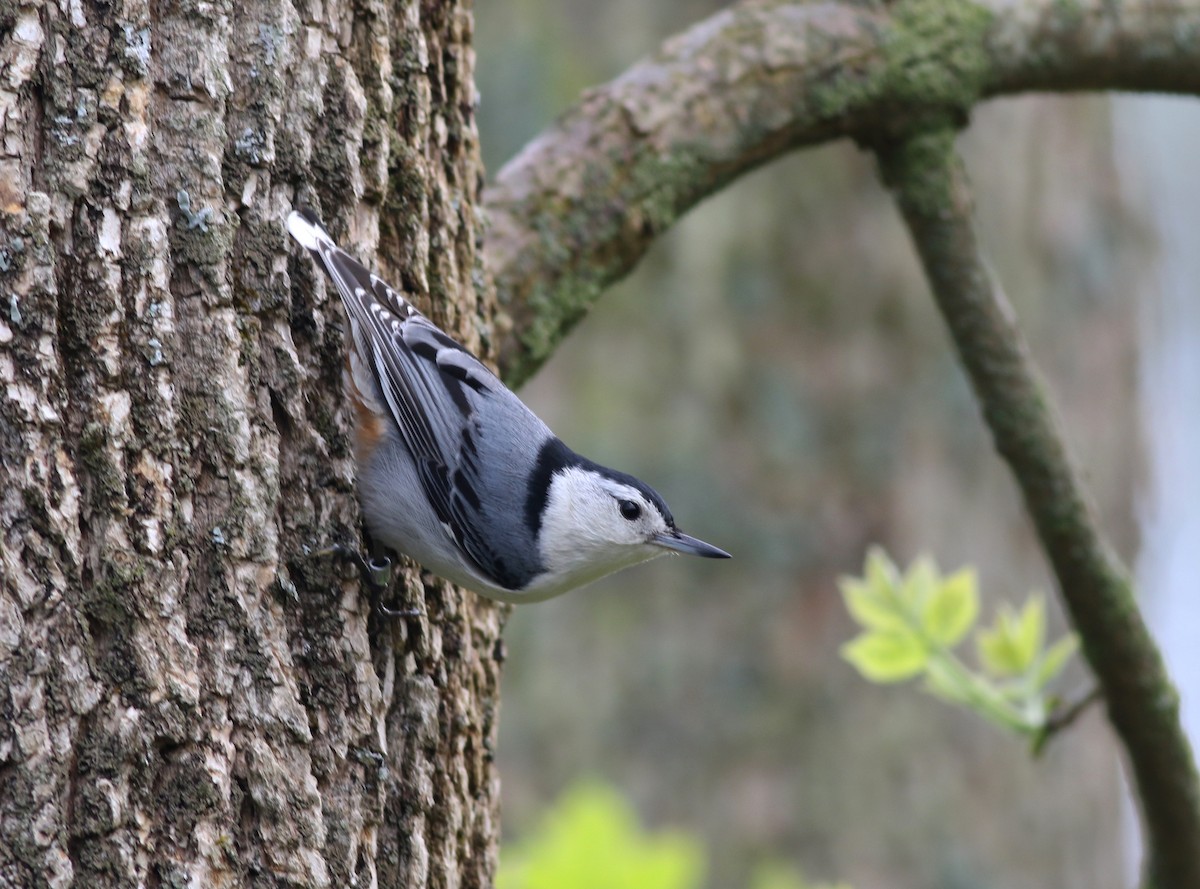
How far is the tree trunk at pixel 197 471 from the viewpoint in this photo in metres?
1.49

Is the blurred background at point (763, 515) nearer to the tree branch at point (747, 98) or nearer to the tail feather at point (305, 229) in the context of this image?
the tree branch at point (747, 98)

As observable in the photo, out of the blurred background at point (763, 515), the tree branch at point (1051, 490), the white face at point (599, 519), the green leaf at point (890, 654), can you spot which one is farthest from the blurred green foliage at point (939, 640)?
the blurred background at point (763, 515)

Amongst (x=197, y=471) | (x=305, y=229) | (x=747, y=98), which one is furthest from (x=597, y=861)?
(x=747, y=98)

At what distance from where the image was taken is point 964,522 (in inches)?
209

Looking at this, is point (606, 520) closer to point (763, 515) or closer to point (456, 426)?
point (456, 426)

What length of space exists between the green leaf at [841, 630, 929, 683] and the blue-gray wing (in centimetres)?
73

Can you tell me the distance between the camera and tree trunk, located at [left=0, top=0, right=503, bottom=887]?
149cm

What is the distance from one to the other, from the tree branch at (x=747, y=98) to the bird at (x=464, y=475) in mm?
202

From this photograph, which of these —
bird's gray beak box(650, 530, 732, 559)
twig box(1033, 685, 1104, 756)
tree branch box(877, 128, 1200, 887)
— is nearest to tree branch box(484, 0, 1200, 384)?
tree branch box(877, 128, 1200, 887)

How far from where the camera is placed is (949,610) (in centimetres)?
251

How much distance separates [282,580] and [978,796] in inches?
168

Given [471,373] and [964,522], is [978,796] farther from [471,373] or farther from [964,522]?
[471,373]

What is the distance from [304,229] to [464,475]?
0.60m

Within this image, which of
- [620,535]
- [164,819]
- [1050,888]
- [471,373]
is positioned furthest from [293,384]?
[1050,888]
